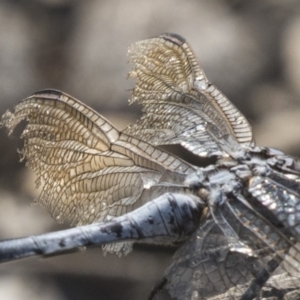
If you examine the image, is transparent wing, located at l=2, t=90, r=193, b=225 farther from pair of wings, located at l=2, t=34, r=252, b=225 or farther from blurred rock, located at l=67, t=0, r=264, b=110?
blurred rock, located at l=67, t=0, r=264, b=110

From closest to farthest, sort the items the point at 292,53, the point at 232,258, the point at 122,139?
1. the point at 232,258
2. the point at 122,139
3. the point at 292,53

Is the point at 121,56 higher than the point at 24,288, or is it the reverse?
the point at 121,56

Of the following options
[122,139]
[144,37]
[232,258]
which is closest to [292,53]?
[144,37]

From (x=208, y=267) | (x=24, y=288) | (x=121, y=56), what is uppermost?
(x=121, y=56)

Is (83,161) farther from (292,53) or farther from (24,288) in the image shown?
(292,53)

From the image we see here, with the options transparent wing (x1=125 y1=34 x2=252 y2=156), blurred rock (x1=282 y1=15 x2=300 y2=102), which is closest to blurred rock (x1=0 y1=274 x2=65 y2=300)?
transparent wing (x1=125 y1=34 x2=252 y2=156)

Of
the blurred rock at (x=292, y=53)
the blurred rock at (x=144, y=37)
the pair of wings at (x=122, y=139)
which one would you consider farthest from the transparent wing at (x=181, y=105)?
the blurred rock at (x=292, y=53)

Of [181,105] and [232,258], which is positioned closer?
[232,258]
